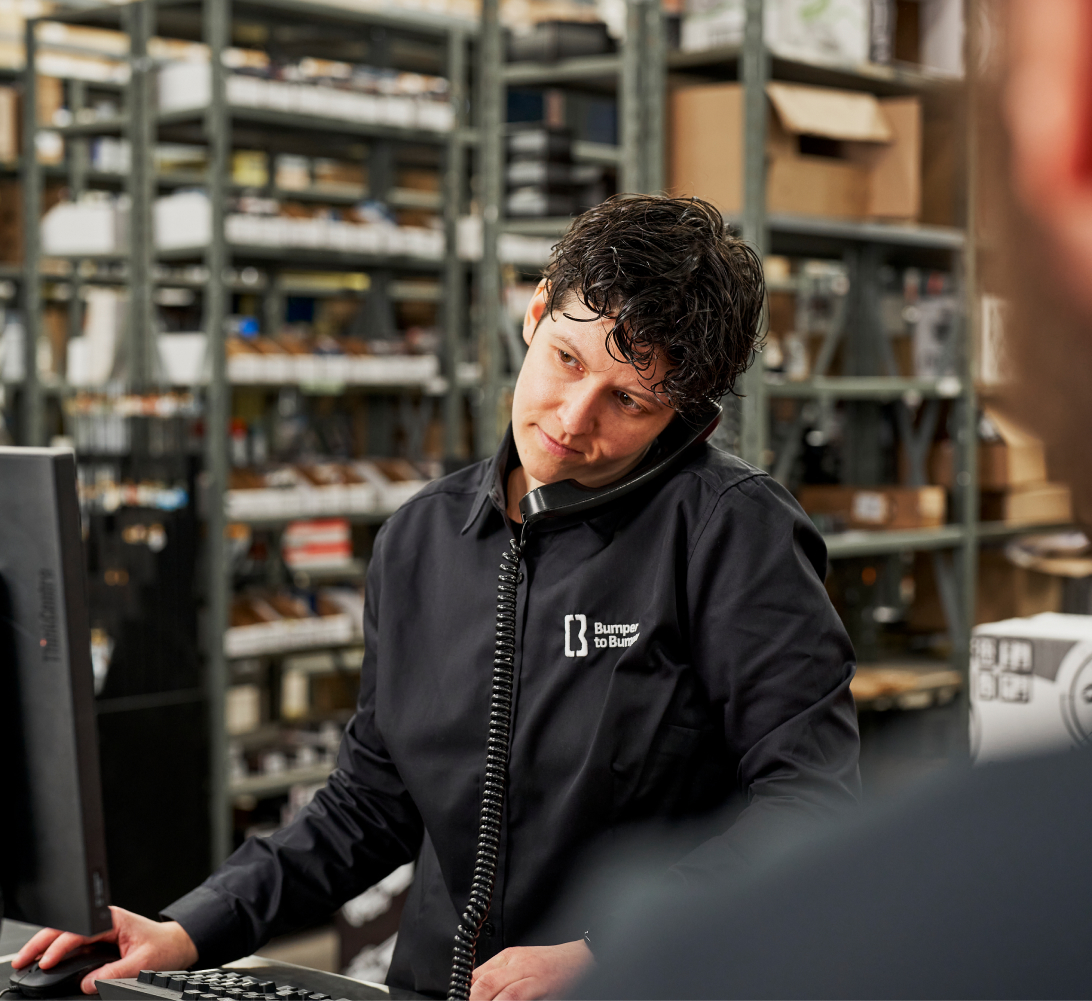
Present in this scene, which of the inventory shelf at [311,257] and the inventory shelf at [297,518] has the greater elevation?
the inventory shelf at [311,257]

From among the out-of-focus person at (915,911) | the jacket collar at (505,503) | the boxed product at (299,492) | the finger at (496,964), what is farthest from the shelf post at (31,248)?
the out-of-focus person at (915,911)

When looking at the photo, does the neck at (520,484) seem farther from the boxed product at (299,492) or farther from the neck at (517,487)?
the boxed product at (299,492)

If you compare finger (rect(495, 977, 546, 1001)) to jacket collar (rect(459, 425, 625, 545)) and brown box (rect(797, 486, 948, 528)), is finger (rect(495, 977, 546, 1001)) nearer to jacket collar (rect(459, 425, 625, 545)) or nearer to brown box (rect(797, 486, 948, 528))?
jacket collar (rect(459, 425, 625, 545))

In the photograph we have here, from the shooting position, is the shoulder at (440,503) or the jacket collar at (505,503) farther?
the shoulder at (440,503)

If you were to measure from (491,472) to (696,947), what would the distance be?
1289 mm

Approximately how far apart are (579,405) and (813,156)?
3.44m

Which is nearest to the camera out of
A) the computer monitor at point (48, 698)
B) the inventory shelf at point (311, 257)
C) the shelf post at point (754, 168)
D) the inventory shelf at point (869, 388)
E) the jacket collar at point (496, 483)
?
the computer monitor at point (48, 698)

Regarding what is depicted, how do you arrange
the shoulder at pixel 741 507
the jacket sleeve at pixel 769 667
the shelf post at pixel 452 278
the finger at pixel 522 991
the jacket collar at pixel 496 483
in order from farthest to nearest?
1. the shelf post at pixel 452 278
2. the jacket collar at pixel 496 483
3. the shoulder at pixel 741 507
4. the jacket sleeve at pixel 769 667
5. the finger at pixel 522 991

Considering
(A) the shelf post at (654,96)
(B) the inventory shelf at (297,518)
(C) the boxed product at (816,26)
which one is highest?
(C) the boxed product at (816,26)

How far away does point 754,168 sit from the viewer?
4.00 meters

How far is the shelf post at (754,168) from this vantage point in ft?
13.1

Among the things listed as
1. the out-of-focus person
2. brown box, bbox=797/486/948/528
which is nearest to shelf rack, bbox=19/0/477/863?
brown box, bbox=797/486/948/528

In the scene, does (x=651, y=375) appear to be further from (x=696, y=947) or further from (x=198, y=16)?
(x=198, y=16)

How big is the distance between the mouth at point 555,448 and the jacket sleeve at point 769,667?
173 mm
